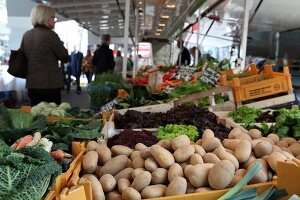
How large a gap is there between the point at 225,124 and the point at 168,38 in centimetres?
1970

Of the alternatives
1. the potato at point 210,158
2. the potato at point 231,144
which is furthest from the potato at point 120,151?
the potato at point 231,144

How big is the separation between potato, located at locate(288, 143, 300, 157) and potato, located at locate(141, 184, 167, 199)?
0.96m

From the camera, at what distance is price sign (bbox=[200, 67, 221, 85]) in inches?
207

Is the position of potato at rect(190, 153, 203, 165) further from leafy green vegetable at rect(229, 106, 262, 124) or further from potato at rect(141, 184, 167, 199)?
A: leafy green vegetable at rect(229, 106, 262, 124)

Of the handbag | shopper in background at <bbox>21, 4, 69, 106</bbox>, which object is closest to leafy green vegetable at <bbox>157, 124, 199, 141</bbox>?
shopper in background at <bbox>21, 4, 69, 106</bbox>

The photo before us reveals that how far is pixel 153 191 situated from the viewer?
1.84m

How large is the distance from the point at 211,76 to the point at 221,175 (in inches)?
141

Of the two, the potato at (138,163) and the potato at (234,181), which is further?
the potato at (138,163)

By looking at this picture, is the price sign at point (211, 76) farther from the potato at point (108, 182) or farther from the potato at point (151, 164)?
the potato at point (108, 182)

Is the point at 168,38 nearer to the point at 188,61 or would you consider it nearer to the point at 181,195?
the point at 188,61

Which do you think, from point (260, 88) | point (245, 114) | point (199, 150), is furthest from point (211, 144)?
point (260, 88)

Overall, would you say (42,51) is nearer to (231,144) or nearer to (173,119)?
(173,119)

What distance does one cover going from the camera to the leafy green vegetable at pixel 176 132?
2986 mm

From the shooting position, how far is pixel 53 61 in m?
4.68
